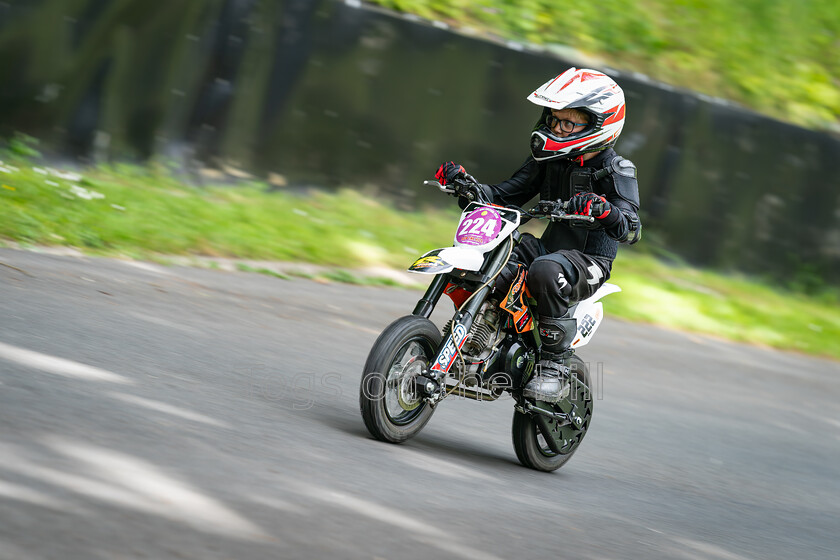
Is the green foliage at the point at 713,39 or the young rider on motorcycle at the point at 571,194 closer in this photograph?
the young rider on motorcycle at the point at 571,194

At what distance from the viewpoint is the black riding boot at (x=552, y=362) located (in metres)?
5.75

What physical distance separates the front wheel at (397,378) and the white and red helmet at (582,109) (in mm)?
1171

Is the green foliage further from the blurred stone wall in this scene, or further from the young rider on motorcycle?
the young rider on motorcycle

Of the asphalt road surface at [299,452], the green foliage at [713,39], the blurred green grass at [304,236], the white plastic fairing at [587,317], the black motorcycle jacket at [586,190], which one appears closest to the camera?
the asphalt road surface at [299,452]

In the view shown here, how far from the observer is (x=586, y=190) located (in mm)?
5863

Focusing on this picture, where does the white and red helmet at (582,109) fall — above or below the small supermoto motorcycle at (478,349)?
above

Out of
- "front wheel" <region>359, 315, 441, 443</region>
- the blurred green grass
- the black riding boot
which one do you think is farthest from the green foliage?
"front wheel" <region>359, 315, 441, 443</region>

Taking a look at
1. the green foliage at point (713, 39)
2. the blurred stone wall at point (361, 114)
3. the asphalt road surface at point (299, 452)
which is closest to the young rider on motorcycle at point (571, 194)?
the asphalt road surface at point (299, 452)

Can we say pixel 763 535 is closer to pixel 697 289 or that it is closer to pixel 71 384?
pixel 71 384

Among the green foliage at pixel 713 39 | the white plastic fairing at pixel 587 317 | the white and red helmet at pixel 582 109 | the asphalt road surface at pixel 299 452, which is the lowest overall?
the asphalt road surface at pixel 299 452

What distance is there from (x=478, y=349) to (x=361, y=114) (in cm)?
735

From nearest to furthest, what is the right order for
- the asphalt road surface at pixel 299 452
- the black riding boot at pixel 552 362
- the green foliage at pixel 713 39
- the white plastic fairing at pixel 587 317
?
the asphalt road surface at pixel 299 452
the black riding boot at pixel 552 362
the white plastic fairing at pixel 587 317
the green foliage at pixel 713 39

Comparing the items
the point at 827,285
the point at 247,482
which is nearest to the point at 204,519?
the point at 247,482

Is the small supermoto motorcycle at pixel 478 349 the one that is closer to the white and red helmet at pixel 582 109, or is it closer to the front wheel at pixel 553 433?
the front wheel at pixel 553 433
